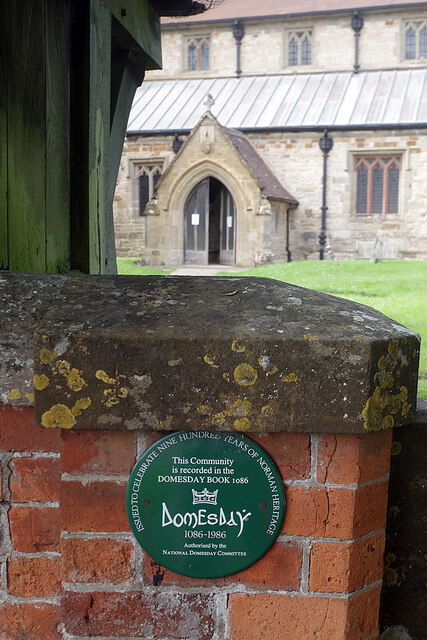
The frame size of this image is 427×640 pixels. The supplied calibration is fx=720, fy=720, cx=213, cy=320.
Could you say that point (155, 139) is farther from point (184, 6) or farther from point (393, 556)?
point (393, 556)

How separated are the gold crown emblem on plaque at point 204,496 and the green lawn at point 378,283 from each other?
4.88 m

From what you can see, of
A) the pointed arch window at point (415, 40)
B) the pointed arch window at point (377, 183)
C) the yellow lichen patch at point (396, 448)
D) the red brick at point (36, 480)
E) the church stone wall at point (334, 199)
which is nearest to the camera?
the red brick at point (36, 480)

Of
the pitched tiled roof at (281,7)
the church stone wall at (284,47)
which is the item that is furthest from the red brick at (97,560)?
the pitched tiled roof at (281,7)

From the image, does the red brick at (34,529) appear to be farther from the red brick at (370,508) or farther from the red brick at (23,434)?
the red brick at (370,508)

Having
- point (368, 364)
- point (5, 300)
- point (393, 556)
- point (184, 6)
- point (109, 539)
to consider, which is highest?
point (184, 6)

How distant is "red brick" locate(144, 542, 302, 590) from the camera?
1.56 m

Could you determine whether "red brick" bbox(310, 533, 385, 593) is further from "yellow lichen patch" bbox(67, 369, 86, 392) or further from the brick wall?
"yellow lichen patch" bbox(67, 369, 86, 392)

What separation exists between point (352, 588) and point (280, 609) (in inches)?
6.4

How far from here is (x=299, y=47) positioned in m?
27.8

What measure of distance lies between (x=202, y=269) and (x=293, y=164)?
199 inches

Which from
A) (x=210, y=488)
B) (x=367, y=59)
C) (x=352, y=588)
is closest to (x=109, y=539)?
(x=210, y=488)

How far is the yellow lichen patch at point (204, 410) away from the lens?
1.48 metres

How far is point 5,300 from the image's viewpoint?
5.58 feet

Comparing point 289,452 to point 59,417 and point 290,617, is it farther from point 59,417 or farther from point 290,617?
point 59,417
